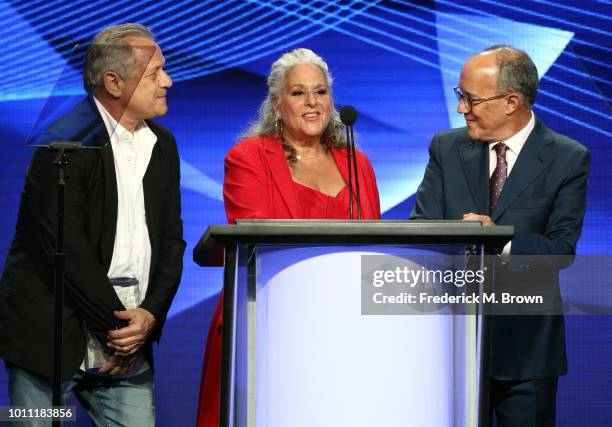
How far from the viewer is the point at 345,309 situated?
255cm

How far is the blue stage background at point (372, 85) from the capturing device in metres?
4.68

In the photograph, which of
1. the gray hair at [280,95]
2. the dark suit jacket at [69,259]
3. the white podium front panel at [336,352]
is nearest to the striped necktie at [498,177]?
the gray hair at [280,95]

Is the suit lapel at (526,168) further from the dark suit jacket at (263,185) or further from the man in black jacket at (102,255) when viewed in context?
the man in black jacket at (102,255)

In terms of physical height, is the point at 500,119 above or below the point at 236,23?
below

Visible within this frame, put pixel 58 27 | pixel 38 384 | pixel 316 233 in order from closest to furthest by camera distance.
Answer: pixel 316 233
pixel 38 384
pixel 58 27

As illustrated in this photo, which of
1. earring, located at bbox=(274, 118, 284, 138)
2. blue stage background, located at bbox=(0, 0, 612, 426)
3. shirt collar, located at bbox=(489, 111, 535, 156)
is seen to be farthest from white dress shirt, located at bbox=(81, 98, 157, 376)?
blue stage background, located at bbox=(0, 0, 612, 426)

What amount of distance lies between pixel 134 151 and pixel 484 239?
132cm

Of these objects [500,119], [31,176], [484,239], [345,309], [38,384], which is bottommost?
[38,384]

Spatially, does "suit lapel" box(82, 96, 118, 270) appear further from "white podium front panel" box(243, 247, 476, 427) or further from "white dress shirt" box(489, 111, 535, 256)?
"white dress shirt" box(489, 111, 535, 256)

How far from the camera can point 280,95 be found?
3.79 m

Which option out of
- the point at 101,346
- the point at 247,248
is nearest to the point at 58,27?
the point at 101,346

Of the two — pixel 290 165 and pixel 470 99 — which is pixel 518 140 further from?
pixel 290 165

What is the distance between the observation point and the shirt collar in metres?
3.49

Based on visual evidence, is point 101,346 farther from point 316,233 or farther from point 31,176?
point 316,233
